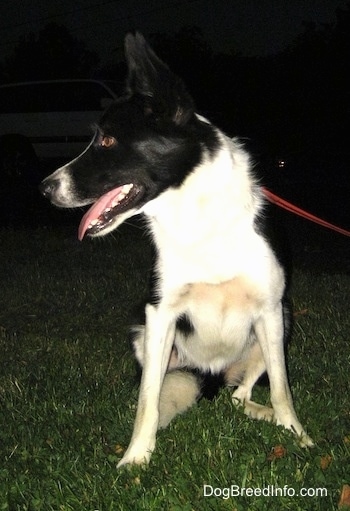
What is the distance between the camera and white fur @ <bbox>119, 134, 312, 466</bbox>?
361cm

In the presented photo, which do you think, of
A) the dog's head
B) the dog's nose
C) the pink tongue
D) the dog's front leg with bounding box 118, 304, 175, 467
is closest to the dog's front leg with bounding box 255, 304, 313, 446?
the dog's front leg with bounding box 118, 304, 175, 467

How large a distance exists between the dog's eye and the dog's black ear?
199 mm

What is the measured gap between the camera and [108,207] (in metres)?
3.63

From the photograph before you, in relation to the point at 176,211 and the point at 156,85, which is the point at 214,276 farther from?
the point at 156,85

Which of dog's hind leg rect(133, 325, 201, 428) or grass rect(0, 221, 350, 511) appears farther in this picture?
dog's hind leg rect(133, 325, 201, 428)

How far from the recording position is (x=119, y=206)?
3613 mm

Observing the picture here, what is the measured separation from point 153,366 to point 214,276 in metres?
0.52

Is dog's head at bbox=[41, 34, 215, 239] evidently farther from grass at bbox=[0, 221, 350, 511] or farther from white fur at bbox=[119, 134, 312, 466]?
grass at bbox=[0, 221, 350, 511]

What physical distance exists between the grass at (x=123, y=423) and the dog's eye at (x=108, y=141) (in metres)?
1.36

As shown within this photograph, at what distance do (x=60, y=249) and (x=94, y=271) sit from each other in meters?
1.54

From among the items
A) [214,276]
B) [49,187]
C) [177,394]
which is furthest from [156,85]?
[177,394]

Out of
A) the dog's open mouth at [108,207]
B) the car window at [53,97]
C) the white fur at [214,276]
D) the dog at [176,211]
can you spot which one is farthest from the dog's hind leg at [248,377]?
the car window at [53,97]

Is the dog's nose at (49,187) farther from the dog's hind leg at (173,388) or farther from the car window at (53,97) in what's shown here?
the car window at (53,97)

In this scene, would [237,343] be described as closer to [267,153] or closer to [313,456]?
[313,456]
